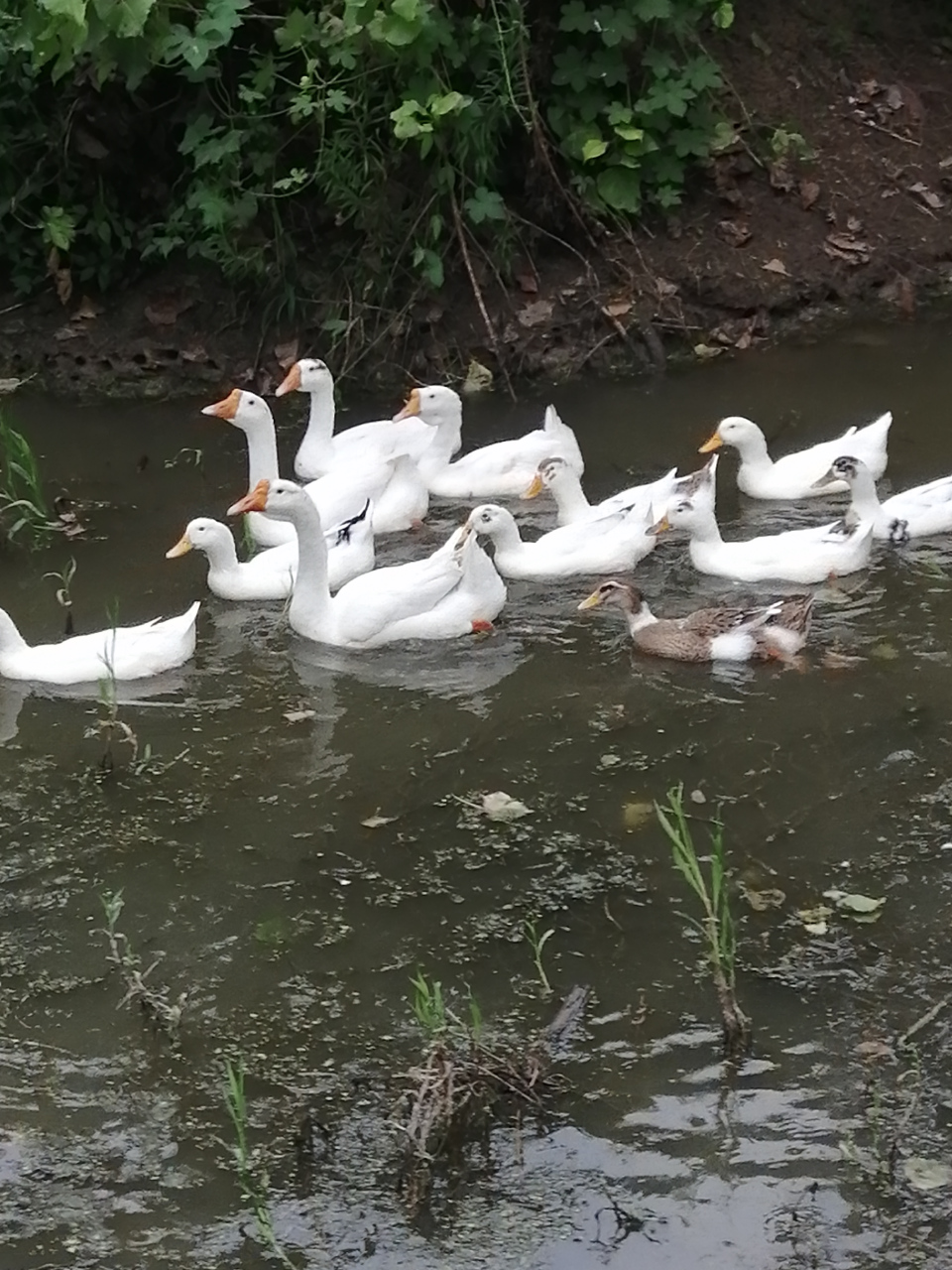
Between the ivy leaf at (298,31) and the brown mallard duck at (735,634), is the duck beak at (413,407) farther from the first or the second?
the brown mallard duck at (735,634)

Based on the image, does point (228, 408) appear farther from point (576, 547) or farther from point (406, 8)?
point (406, 8)

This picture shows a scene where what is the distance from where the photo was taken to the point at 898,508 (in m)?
7.54

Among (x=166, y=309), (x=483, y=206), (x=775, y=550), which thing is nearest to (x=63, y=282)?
(x=166, y=309)

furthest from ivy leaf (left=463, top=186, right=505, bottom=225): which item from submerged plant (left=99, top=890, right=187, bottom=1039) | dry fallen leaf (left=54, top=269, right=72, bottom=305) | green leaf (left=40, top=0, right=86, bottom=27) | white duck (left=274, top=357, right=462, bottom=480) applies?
submerged plant (left=99, top=890, right=187, bottom=1039)

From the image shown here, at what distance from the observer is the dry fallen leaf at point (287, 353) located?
9844mm

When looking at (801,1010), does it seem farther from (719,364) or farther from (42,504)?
(719,364)

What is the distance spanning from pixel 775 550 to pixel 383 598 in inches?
64.2

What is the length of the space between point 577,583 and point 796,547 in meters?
0.91

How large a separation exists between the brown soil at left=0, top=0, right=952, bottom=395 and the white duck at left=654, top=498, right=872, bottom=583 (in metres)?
2.61

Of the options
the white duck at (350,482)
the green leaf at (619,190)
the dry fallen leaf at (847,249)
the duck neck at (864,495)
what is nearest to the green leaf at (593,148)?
the green leaf at (619,190)

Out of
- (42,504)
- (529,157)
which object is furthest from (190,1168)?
(529,157)

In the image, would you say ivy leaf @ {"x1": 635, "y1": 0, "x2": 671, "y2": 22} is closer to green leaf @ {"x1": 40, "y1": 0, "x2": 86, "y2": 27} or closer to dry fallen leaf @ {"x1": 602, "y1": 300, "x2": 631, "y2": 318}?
dry fallen leaf @ {"x1": 602, "y1": 300, "x2": 631, "y2": 318}

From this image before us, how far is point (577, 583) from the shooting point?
297 inches

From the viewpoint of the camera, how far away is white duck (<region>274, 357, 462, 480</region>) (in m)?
8.66
